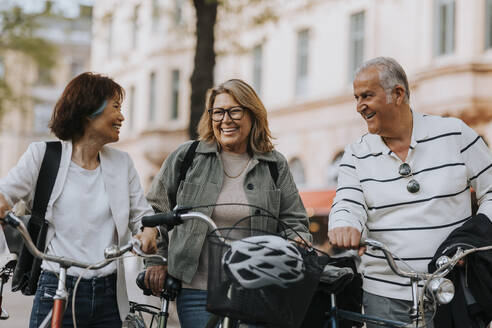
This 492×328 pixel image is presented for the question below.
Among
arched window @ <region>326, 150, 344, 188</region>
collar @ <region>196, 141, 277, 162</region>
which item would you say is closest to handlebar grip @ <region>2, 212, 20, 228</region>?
collar @ <region>196, 141, 277, 162</region>

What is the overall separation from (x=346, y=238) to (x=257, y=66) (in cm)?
2458

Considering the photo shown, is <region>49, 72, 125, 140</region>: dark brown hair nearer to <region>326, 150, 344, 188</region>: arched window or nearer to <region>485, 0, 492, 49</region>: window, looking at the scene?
<region>485, 0, 492, 49</region>: window

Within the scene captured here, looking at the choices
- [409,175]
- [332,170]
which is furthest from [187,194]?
[332,170]

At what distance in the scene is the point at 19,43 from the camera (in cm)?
2480

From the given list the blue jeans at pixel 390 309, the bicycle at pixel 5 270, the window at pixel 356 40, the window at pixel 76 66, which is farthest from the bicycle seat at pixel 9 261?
the window at pixel 76 66

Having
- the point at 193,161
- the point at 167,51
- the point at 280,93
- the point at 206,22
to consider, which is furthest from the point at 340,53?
the point at 193,161

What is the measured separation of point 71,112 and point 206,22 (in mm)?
8018

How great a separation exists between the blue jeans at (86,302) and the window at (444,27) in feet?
56.4

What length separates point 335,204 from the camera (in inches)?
150

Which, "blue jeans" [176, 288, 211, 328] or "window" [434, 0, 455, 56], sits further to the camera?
"window" [434, 0, 455, 56]

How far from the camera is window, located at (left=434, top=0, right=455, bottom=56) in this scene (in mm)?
19734

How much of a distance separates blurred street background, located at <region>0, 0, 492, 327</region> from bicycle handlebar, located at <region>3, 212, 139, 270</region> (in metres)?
6.40

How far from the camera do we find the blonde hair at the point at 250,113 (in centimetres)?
413

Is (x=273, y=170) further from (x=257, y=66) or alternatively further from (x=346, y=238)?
(x=257, y=66)
